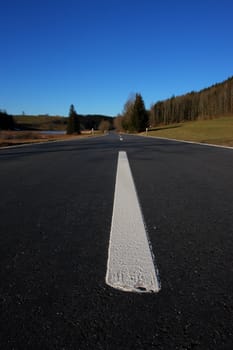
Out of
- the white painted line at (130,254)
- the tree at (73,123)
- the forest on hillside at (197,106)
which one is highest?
the forest on hillside at (197,106)

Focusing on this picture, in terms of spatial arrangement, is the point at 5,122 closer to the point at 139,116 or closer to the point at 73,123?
the point at 73,123

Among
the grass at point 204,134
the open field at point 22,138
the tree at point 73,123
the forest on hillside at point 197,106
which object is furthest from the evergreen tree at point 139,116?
the forest on hillside at point 197,106

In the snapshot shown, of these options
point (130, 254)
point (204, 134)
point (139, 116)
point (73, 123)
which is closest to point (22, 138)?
point (204, 134)

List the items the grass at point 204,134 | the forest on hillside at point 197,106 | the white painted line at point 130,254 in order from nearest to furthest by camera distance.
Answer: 1. the white painted line at point 130,254
2. the grass at point 204,134
3. the forest on hillside at point 197,106

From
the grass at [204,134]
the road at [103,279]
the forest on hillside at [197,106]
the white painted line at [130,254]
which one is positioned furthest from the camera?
the forest on hillside at [197,106]

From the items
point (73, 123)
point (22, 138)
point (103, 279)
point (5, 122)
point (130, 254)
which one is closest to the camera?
point (103, 279)

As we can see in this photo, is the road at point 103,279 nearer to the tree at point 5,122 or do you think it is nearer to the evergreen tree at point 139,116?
the evergreen tree at point 139,116

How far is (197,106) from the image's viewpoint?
110 m

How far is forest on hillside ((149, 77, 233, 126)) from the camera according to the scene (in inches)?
3807

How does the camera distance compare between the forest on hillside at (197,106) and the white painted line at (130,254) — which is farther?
the forest on hillside at (197,106)

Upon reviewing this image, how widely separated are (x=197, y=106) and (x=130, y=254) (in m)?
116

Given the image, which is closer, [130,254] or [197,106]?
[130,254]

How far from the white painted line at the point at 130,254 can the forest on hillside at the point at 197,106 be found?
10119 cm

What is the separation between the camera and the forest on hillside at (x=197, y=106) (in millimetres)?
96688
